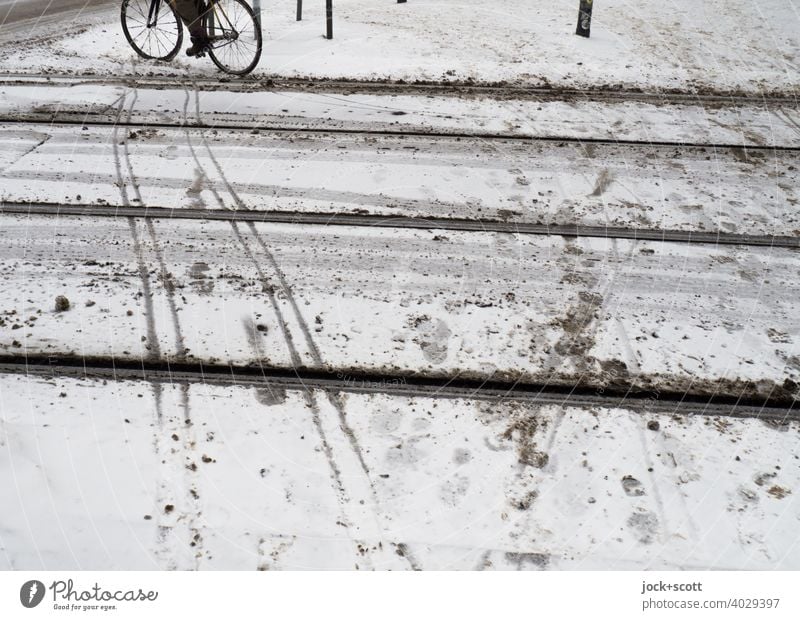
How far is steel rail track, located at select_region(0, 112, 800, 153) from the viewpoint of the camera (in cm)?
484

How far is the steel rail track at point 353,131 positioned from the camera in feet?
15.9

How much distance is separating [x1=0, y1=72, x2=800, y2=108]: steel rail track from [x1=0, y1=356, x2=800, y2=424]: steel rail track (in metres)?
3.39

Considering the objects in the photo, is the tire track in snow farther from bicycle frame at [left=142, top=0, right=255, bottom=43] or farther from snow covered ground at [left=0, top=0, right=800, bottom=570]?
bicycle frame at [left=142, top=0, right=255, bottom=43]

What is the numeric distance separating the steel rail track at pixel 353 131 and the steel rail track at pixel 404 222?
119 centimetres

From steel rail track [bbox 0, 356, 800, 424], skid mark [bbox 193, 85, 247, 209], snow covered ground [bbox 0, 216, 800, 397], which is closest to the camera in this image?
steel rail track [bbox 0, 356, 800, 424]

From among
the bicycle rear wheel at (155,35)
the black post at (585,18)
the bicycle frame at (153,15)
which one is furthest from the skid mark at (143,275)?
the black post at (585,18)

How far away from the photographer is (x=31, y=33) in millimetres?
6895

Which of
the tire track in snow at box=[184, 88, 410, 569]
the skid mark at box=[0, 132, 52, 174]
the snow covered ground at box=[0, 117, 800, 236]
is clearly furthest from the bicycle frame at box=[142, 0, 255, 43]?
the tire track in snow at box=[184, 88, 410, 569]

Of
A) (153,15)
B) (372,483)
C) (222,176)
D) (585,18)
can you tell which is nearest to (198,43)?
(153,15)

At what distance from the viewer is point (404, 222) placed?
3.89 meters

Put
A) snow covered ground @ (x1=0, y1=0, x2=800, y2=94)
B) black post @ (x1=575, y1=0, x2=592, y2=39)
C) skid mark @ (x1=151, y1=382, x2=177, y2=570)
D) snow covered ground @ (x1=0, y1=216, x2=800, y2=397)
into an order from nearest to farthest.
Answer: skid mark @ (x1=151, y1=382, x2=177, y2=570) < snow covered ground @ (x1=0, y1=216, x2=800, y2=397) < snow covered ground @ (x1=0, y1=0, x2=800, y2=94) < black post @ (x1=575, y1=0, x2=592, y2=39)
